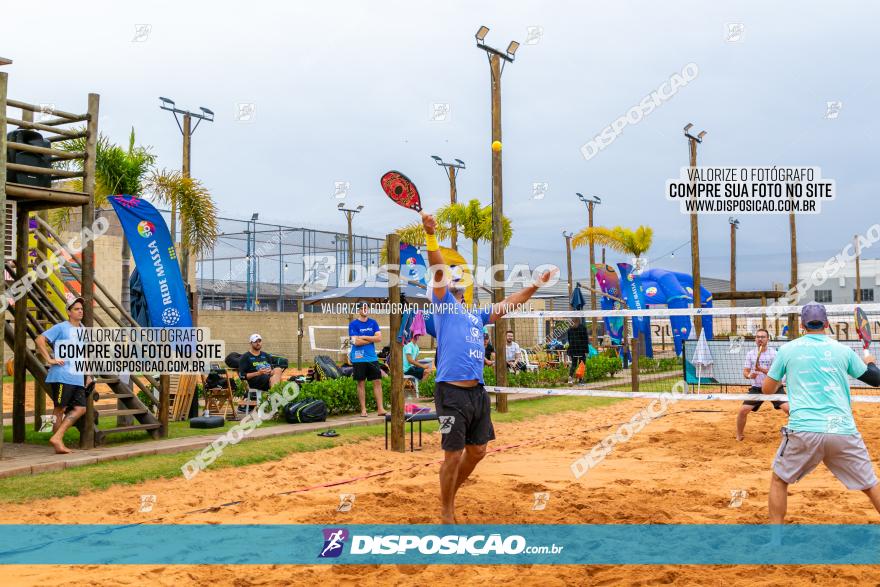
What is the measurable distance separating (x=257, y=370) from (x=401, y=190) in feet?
20.8

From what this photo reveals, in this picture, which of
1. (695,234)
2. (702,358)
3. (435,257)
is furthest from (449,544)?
(695,234)

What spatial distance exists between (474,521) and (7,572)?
3.38 m

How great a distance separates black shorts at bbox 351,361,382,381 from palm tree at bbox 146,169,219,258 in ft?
29.0

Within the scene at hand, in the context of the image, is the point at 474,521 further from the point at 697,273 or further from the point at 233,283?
the point at 233,283

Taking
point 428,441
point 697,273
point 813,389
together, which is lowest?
point 428,441

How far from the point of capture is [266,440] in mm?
10359

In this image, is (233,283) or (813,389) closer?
(813,389)

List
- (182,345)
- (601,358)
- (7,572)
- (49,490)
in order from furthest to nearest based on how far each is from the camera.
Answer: (601,358) < (182,345) < (49,490) < (7,572)

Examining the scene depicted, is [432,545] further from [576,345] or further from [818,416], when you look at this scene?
[576,345]

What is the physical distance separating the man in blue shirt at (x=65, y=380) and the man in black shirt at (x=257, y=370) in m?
3.52

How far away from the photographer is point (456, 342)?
5984 millimetres

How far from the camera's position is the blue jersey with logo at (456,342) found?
5.96 meters

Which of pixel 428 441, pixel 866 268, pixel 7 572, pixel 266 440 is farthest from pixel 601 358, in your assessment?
pixel 866 268

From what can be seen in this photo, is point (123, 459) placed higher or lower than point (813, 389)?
lower
